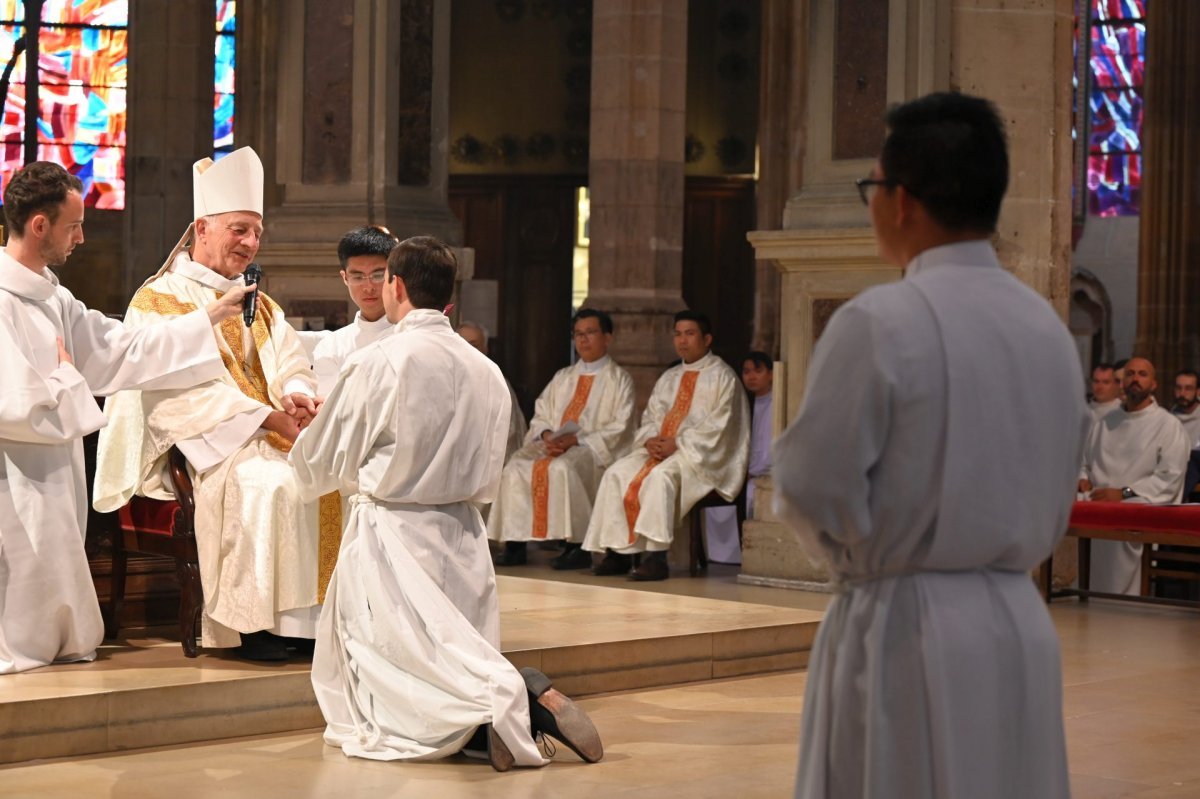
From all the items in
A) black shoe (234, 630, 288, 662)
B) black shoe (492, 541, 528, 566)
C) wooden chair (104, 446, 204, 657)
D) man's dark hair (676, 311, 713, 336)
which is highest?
man's dark hair (676, 311, 713, 336)

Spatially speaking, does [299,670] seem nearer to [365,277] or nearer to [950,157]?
[365,277]

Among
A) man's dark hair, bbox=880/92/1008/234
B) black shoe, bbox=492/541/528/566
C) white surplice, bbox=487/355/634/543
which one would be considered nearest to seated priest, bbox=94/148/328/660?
man's dark hair, bbox=880/92/1008/234

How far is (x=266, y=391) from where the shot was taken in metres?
6.50

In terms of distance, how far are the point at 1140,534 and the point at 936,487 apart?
7323mm

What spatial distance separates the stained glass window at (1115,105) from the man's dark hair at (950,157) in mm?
17809

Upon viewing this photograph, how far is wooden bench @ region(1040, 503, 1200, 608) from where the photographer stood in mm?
9461

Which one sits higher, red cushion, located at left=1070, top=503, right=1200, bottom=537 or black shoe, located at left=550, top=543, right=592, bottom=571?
red cushion, located at left=1070, top=503, right=1200, bottom=537

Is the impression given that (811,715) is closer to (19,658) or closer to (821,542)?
(821,542)

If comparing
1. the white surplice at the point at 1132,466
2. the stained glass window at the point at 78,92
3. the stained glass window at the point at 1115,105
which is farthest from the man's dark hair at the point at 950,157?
the stained glass window at the point at 1115,105

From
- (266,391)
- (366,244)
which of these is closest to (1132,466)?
(366,244)

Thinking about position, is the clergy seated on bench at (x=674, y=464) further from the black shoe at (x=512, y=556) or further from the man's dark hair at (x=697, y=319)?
the black shoe at (x=512, y=556)

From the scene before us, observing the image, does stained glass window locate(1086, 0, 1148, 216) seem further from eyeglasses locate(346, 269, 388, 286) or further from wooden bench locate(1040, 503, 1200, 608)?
eyeglasses locate(346, 269, 388, 286)

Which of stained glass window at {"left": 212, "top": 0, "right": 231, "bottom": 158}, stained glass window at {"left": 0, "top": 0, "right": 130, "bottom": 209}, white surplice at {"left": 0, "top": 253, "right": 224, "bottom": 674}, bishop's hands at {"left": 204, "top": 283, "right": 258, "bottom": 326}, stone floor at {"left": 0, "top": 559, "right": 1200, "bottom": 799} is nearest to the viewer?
stone floor at {"left": 0, "top": 559, "right": 1200, "bottom": 799}

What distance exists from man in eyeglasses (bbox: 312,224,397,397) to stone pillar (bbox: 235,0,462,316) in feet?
11.8
